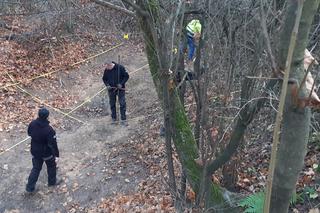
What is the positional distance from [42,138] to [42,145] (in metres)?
0.20

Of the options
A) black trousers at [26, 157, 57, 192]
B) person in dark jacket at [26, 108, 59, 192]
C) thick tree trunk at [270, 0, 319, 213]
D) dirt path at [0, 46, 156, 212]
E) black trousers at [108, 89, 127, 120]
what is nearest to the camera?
thick tree trunk at [270, 0, 319, 213]

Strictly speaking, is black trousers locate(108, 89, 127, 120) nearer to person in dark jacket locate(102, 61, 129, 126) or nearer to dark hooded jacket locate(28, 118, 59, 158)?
person in dark jacket locate(102, 61, 129, 126)

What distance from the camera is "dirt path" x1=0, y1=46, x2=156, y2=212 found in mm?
8609

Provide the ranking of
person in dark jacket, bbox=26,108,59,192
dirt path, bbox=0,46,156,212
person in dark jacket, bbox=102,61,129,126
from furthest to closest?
1. person in dark jacket, bbox=102,61,129,126
2. dirt path, bbox=0,46,156,212
3. person in dark jacket, bbox=26,108,59,192

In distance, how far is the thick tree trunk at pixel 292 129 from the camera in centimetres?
195

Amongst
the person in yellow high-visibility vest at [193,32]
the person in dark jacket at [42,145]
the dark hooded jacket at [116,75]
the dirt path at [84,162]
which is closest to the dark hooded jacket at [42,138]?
the person in dark jacket at [42,145]

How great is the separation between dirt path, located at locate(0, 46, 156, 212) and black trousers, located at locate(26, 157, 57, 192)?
20cm

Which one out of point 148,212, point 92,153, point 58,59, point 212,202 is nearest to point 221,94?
point 212,202

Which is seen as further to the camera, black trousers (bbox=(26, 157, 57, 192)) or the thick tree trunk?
black trousers (bbox=(26, 157, 57, 192))

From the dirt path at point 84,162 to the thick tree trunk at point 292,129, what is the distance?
252 inches

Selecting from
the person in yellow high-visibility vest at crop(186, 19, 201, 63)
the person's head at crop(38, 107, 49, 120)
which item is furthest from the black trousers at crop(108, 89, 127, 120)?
the person's head at crop(38, 107, 49, 120)

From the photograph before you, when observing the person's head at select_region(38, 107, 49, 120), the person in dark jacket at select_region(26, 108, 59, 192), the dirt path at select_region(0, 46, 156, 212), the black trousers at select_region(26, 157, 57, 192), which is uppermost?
the person's head at select_region(38, 107, 49, 120)

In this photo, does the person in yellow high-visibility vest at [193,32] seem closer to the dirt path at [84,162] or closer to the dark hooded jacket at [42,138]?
the dirt path at [84,162]

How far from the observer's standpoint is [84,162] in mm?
10078
